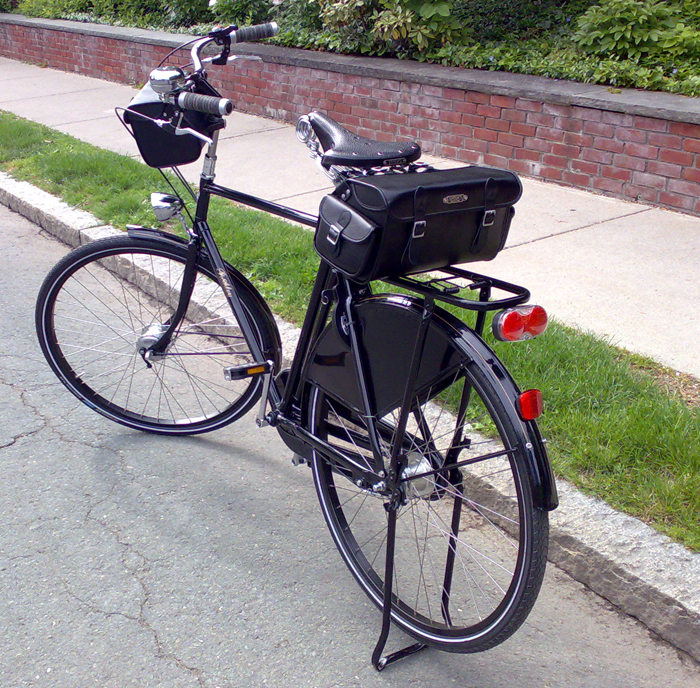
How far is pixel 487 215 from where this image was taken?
2057 millimetres

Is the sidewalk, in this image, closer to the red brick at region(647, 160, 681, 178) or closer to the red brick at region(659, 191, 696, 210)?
the red brick at region(659, 191, 696, 210)

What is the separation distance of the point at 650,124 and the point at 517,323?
4317 mm

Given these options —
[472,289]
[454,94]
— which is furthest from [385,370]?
[454,94]

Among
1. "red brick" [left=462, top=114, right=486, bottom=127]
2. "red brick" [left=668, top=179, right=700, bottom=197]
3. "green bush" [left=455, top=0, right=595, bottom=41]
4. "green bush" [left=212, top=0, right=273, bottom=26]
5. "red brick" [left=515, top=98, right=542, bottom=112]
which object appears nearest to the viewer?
"red brick" [left=668, top=179, right=700, bottom=197]

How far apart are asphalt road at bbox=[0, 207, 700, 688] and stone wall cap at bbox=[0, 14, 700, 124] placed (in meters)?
3.77

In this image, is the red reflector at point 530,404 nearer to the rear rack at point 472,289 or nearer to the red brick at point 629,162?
the rear rack at point 472,289

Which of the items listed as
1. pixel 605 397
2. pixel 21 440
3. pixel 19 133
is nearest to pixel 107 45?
pixel 19 133

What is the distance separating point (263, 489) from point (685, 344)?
213 cm

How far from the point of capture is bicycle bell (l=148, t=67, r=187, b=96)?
2.74 m

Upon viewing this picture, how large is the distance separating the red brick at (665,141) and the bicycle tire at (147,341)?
3350 mm

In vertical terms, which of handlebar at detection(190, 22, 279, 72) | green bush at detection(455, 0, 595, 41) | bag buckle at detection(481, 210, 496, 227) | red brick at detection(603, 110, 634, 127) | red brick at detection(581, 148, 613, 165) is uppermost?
handlebar at detection(190, 22, 279, 72)

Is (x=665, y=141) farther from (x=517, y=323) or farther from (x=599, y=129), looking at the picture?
(x=517, y=323)

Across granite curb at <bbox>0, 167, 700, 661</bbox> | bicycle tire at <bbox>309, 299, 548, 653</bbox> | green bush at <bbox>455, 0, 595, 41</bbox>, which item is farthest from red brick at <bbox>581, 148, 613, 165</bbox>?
granite curb at <bbox>0, 167, 700, 661</bbox>

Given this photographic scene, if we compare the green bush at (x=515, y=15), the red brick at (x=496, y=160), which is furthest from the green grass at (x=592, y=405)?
the green bush at (x=515, y=15)
